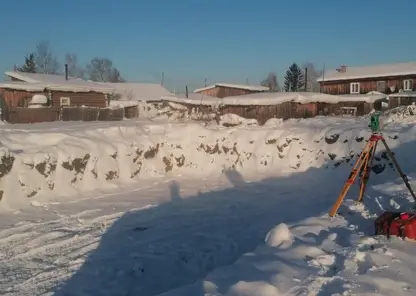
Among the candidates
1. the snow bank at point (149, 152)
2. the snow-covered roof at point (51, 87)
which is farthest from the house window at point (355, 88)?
the snow bank at point (149, 152)

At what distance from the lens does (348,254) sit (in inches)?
185

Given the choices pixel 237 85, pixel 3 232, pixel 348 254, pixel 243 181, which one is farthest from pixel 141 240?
pixel 237 85

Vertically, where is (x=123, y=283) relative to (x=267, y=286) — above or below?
below

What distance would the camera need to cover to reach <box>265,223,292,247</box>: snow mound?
5.21 m

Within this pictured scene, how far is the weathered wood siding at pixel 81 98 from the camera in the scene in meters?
28.3

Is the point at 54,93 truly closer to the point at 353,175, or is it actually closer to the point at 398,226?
the point at 353,175

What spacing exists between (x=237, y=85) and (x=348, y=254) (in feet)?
141

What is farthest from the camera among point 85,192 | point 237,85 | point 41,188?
point 237,85

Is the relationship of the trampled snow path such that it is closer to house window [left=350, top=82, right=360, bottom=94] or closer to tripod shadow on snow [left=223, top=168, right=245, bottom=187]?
tripod shadow on snow [left=223, top=168, right=245, bottom=187]

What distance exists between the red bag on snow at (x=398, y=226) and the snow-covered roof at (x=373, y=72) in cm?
3291

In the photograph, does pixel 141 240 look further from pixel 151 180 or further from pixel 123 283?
pixel 151 180

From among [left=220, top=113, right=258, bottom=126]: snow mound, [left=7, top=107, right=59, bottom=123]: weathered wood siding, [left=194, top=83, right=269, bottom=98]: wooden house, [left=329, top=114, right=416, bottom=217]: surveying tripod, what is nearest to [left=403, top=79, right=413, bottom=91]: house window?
[left=194, top=83, right=269, bottom=98]: wooden house

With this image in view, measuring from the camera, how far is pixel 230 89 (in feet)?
158

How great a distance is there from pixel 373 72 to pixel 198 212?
3209 centimetres
